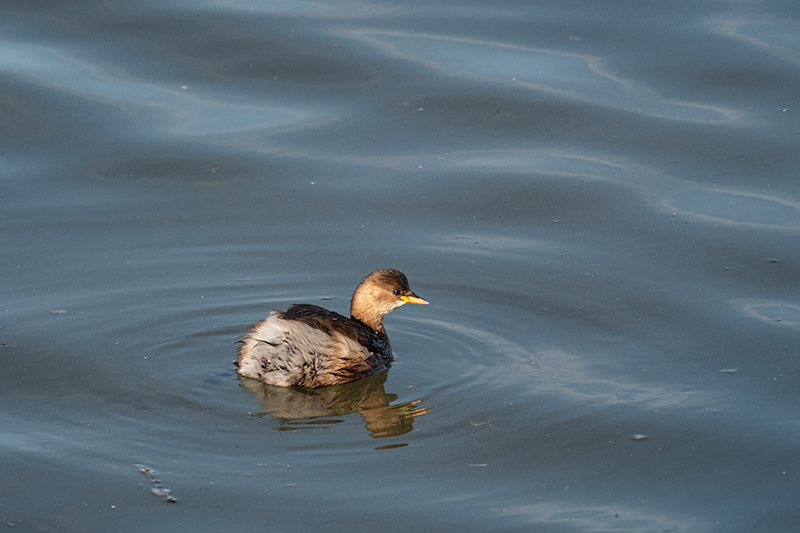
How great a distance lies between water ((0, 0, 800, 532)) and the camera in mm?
5176

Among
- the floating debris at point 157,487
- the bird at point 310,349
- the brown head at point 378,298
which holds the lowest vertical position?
the floating debris at point 157,487

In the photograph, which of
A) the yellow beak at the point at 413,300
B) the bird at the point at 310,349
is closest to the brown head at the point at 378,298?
the yellow beak at the point at 413,300

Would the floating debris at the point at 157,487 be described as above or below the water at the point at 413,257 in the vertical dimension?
below

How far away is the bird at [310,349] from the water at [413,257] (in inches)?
4.1

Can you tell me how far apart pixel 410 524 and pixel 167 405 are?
65.1 inches

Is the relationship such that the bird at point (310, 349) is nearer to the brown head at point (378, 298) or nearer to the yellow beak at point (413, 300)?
the brown head at point (378, 298)

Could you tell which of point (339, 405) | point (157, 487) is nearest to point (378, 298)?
point (339, 405)

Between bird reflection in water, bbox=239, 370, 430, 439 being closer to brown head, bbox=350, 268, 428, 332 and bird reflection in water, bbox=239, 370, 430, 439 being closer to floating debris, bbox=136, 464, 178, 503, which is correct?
brown head, bbox=350, 268, 428, 332

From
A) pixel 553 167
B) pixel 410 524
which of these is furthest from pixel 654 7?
pixel 410 524

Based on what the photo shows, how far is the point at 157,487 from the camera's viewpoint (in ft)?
16.5

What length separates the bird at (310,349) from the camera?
6.36 metres

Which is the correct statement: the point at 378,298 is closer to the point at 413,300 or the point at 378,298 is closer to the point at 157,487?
the point at 413,300

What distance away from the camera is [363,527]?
4785 mm

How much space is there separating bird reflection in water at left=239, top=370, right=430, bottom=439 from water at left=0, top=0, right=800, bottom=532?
0.08ft
